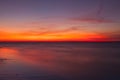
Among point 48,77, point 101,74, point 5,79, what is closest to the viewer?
point 5,79

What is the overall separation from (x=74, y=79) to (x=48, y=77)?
200 centimetres

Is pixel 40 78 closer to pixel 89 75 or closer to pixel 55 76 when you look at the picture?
pixel 55 76

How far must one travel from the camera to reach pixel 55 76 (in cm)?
1438

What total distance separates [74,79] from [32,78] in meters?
3.08

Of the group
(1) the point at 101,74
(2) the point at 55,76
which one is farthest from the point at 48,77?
(1) the point at 101,74

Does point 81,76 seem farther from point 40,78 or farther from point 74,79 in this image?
point 40,78

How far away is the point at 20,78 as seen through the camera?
13.7 metres

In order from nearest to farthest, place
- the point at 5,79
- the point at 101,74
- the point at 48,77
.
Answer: the point at 5,79
the point at 48,77
the point at 101,74

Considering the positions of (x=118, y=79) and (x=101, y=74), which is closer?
(x=118, y=79)

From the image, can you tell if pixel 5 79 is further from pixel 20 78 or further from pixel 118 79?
pixel 118 79

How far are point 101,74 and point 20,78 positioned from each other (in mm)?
6473

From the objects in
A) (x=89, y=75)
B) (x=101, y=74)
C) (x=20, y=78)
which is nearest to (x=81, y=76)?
(x=89, y=75)

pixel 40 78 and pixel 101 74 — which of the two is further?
pixel 101 74

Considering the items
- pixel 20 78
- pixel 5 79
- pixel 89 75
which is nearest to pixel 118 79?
pixel 89 75
